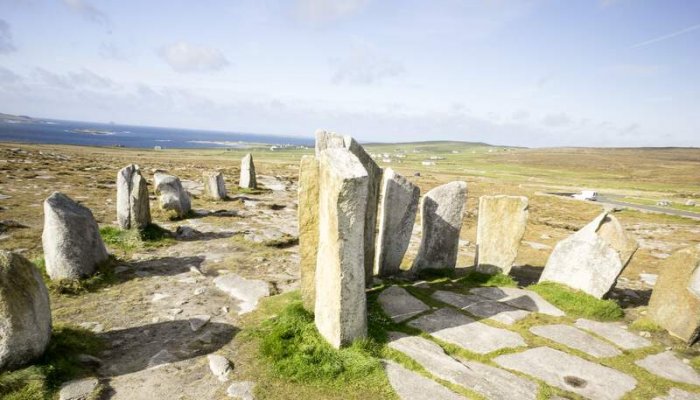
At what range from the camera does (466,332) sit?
7102 millimetres

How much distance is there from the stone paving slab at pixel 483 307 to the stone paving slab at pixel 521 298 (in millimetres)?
260

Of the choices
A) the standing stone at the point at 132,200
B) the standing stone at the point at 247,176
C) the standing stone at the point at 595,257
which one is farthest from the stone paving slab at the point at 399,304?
the standing stone at the point at 247,176

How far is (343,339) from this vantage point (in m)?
5.98

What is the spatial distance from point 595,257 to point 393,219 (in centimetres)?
483

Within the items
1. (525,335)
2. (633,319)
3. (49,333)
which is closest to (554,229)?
(633,319)

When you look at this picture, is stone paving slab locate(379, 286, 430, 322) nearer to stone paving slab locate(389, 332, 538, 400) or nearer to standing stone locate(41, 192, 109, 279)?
stone paving slab locate(389, 332, 538, 400)

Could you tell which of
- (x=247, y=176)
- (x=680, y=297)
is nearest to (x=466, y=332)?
(x=680, y=297)

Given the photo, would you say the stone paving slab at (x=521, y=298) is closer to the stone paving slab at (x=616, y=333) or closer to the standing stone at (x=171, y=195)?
the stone paving slab at (x=616, y=333)

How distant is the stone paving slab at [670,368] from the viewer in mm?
6188

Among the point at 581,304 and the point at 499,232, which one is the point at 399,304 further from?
the point at 499,232

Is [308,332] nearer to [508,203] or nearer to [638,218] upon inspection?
[508,203]

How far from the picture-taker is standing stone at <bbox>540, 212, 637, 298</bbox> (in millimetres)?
8992

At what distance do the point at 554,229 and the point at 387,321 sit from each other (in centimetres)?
1765

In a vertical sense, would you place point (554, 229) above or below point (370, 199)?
below
